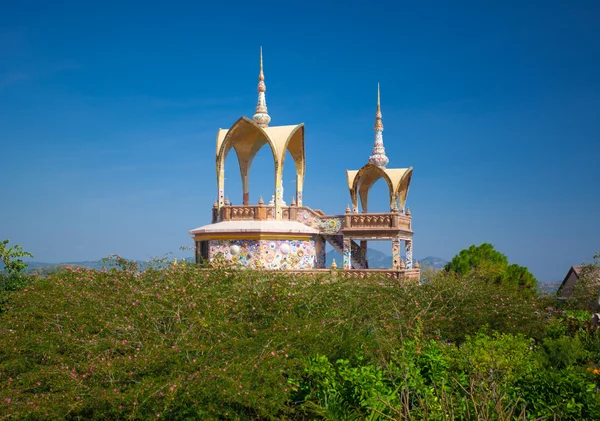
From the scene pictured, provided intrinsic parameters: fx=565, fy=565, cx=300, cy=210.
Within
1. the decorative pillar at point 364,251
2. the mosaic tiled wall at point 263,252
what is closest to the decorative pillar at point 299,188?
the mosaic tiled wall at point 263,252

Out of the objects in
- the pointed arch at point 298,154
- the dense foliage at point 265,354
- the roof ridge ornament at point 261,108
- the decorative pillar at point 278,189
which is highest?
the roof ridge ornament at point 261,108

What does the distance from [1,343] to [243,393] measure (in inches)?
180

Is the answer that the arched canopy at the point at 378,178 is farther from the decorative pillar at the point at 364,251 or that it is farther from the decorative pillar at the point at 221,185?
the decorative pillar at the point at 221,185

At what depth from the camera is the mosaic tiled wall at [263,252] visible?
1891 centimetres

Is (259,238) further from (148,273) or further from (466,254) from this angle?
(466,254)

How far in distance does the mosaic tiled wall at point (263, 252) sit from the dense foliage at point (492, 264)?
1062 centimetres

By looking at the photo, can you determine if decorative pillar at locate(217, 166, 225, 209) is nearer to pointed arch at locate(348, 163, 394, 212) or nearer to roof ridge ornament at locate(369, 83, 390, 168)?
pointed arch at locate(348, 163, 394, 212)

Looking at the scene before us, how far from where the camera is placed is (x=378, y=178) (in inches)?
977

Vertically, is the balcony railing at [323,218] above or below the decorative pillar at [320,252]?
above

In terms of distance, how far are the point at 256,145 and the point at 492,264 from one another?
12843 millimetres

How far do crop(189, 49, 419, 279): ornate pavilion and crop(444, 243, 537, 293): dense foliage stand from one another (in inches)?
226

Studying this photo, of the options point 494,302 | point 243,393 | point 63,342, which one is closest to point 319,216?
point 494,302

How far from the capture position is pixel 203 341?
7914 mm

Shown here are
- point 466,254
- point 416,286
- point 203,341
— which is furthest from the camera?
point 466,254
